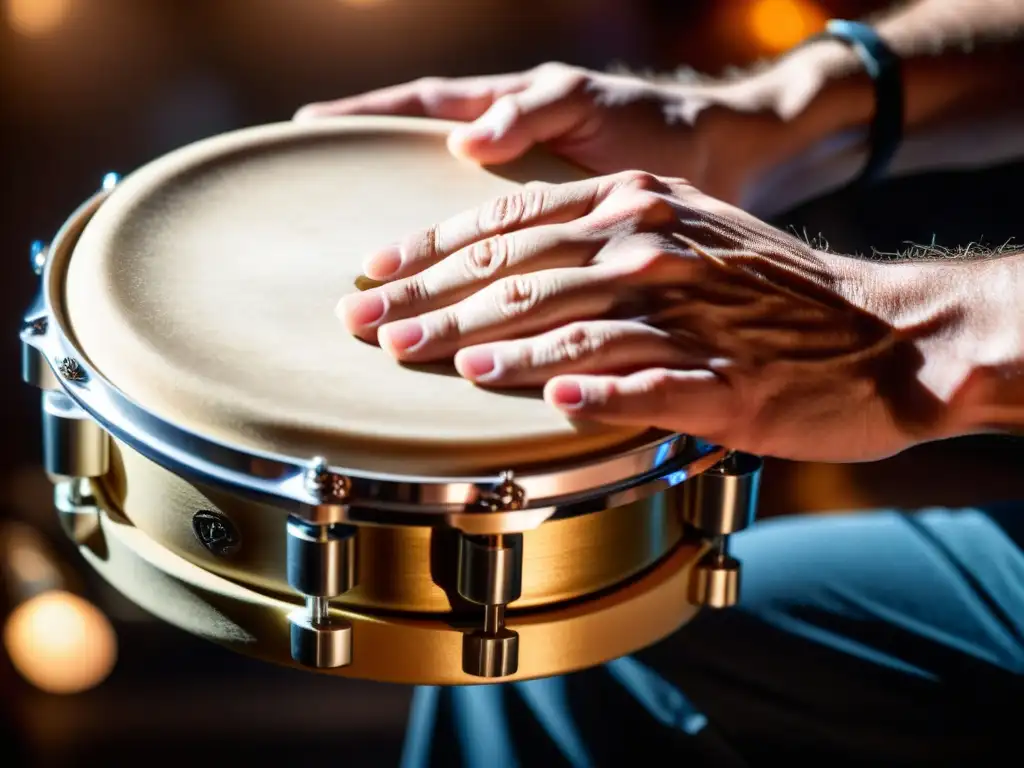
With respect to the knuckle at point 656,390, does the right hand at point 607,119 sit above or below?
above

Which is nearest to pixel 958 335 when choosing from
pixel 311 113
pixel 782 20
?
pixel 311 113

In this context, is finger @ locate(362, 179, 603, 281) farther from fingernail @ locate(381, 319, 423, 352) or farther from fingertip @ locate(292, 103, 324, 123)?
fingertip @ locate(292, 103, 324, 123)

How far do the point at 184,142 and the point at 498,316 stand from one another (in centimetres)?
100

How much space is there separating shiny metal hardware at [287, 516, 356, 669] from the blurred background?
84cm

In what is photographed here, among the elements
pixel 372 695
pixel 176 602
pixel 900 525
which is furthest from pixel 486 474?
pixel 372 695

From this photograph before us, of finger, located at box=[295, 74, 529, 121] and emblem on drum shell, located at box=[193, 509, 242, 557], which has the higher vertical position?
finger, located at box=[295, 74, 529, 121]

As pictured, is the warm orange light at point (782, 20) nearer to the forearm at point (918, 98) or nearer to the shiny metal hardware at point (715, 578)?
the forearm at point (918, 98)

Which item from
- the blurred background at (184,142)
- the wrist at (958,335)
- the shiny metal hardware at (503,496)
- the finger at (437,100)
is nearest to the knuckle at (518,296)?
the shiny metal hardware at (503,496)

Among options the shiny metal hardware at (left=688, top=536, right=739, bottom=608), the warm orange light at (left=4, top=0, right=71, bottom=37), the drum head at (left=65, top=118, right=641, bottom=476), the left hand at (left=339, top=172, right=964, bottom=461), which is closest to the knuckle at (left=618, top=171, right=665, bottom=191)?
the left hand at (left=339, top=172, right=964, bottom=461)

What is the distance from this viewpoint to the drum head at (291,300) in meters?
0.58

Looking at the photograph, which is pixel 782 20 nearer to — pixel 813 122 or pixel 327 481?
pixel 813 122

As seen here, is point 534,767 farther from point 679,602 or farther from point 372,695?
point 372,695

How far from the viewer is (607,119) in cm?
90

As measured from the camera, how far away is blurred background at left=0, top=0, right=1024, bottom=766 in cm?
139
